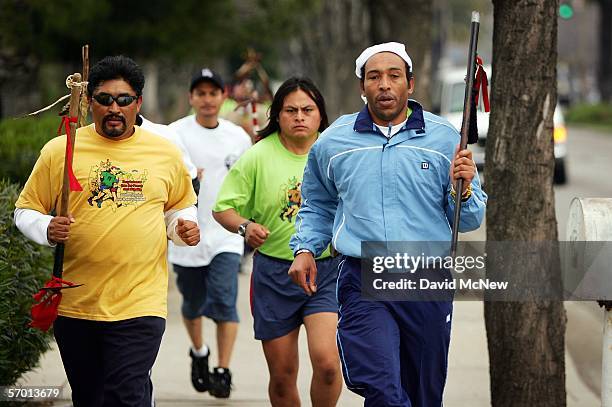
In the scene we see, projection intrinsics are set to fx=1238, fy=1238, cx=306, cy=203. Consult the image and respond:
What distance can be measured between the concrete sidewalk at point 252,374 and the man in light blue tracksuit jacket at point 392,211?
2484 mm

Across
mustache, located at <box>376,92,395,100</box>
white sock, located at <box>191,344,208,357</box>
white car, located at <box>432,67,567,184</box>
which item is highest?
white car, located at <box>432,67,567,184</box>

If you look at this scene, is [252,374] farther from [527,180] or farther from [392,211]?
Result: [392,211]

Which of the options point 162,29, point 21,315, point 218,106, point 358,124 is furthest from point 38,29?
point 358,124

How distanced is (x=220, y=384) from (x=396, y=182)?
3041mm

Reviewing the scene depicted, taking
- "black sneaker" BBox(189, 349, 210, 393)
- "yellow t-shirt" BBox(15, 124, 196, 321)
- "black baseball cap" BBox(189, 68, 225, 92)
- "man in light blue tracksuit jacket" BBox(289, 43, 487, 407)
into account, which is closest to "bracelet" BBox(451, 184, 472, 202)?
"man in light blue tracksuit jacket" BBox(289, 43, 487, 407)

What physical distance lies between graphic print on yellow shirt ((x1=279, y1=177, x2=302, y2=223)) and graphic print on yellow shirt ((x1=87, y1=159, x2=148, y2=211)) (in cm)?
141

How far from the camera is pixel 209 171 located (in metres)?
8.09

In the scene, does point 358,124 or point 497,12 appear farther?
point 497,12

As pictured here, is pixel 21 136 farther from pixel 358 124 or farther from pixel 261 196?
pixel 358 124

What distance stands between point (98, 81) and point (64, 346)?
1.12 metres

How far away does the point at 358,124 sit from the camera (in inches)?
205

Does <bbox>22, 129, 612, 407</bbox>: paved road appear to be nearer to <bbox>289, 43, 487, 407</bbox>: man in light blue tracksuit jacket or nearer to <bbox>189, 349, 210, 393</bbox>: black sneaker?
<bbox>189, 349, 210, 393</bbox>: black sneaker

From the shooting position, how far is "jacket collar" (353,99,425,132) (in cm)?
514

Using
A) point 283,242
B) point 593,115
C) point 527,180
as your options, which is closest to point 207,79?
point 283,242
